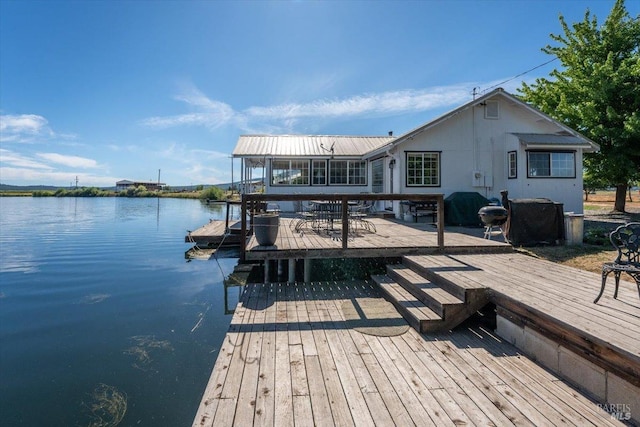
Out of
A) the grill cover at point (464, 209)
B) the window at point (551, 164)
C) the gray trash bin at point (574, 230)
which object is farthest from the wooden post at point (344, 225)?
the window at point (551, 164)

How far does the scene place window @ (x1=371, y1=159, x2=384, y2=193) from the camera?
12.9m

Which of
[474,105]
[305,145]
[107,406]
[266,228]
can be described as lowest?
[107,406]

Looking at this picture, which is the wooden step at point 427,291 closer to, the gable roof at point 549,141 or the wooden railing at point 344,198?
the wooden railing at point 344,198

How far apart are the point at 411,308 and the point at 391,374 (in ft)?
4.22

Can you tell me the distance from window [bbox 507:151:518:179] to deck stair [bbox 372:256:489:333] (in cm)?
769

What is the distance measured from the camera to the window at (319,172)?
561 inches

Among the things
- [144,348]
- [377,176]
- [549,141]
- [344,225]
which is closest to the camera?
[144,348]

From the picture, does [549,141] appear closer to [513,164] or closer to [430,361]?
[513,164]

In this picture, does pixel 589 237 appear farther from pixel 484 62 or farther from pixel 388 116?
pixel 388 116

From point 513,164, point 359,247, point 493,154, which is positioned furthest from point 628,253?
point 493,154

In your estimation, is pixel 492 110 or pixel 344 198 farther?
pixel 492 110

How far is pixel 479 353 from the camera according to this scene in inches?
113

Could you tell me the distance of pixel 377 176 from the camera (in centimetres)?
1348

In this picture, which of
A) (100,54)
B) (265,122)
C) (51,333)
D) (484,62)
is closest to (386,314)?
(51,333)
